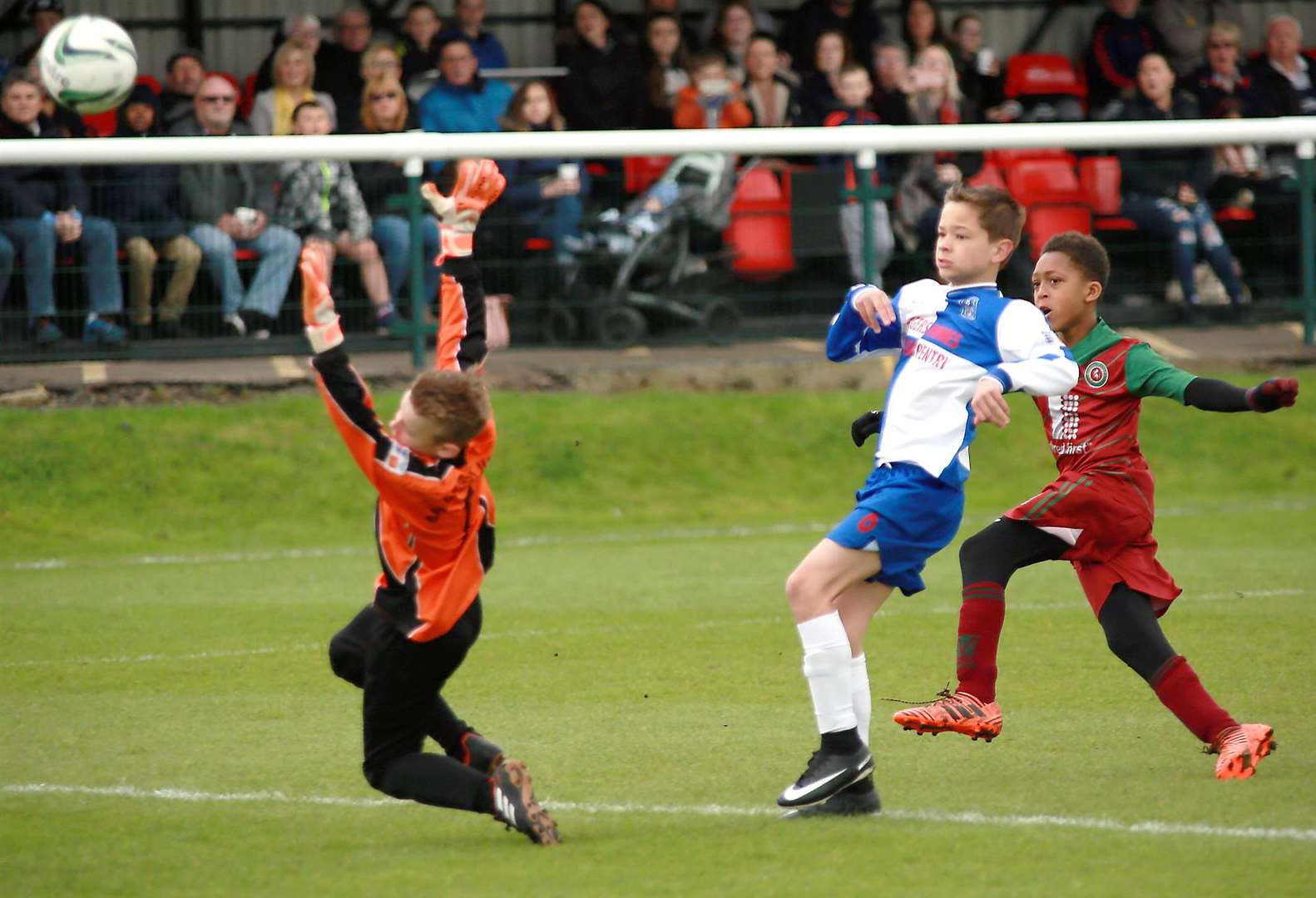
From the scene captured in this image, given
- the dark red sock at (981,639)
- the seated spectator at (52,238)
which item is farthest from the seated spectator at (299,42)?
the dark red sock at (981,639)

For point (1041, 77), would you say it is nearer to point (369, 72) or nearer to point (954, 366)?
point (369, 72)

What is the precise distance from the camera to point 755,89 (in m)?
14.4

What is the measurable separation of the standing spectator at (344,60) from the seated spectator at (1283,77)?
7.41 meters

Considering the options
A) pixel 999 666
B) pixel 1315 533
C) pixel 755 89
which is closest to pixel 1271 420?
pixel 1315 533

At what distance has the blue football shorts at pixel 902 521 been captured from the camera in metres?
5.20

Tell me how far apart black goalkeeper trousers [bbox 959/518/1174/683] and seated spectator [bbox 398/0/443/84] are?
968 cm

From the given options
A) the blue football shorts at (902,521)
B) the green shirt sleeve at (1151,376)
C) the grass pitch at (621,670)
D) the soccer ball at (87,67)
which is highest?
the soccer ball at (87,67)

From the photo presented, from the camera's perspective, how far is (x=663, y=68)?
48.6 ft

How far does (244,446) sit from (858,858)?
8.16 meters

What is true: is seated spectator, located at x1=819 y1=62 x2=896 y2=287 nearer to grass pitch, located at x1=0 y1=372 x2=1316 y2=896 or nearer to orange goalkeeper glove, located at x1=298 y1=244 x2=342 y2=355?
grass pitch, located at x1=0 y1=372 x2=1316 y2=896

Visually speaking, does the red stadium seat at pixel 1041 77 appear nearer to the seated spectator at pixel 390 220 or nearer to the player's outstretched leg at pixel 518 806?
the seated spectator at pixel 390 220

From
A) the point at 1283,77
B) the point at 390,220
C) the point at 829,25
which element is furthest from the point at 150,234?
the point at 1283,77

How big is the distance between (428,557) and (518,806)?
688 mm

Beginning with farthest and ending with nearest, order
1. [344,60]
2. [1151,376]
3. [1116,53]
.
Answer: [1116,53]
[344,60]
[1151,376]
